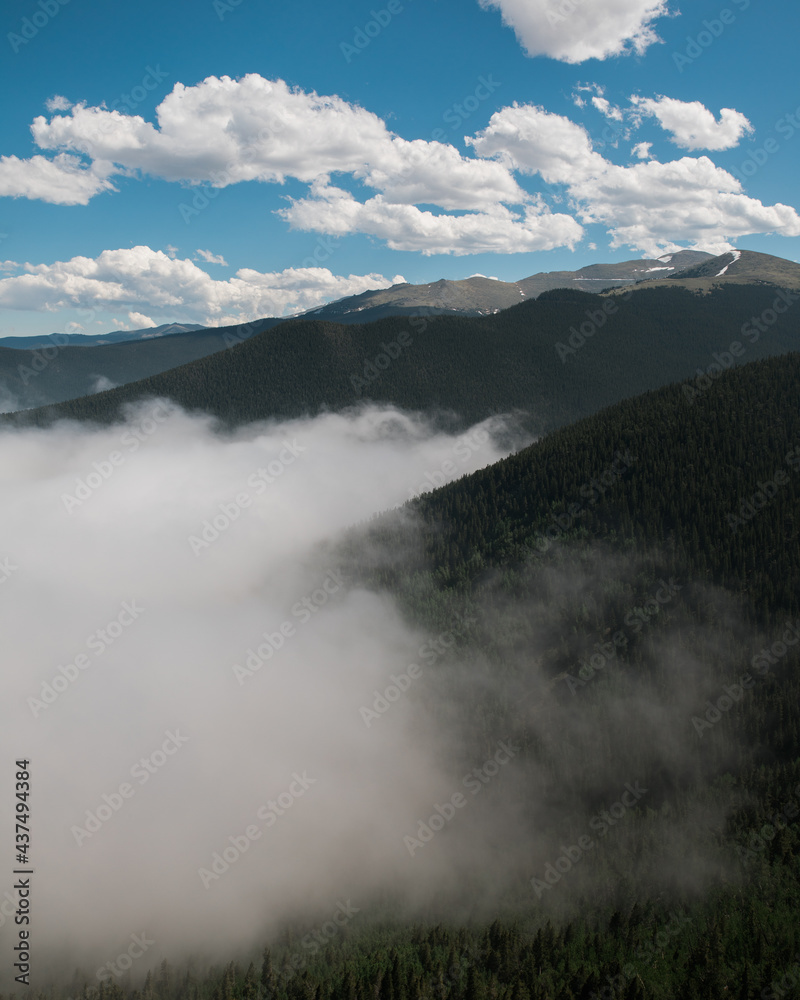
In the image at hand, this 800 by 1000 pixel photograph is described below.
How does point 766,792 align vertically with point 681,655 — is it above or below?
below

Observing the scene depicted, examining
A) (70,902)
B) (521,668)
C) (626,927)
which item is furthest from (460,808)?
(70,902)

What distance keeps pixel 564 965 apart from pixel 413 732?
323ft

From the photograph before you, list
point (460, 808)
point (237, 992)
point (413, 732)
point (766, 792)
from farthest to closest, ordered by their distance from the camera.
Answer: point (413, 732) < point (460, 808) < point (766, 792) < point (237, 992)

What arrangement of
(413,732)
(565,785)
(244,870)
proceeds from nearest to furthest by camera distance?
(565,785)
(244,870)
(413,732)

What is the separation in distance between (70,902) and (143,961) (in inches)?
2048

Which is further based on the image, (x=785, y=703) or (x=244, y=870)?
(x=244, y=870)

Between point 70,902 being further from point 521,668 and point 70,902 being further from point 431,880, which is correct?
point 521,668

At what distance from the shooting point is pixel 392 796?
183500 mm

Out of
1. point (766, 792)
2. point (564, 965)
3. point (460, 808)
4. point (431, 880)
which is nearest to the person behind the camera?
point (564, 965)

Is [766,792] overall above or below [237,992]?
above

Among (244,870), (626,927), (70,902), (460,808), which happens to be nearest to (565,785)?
(460,808)

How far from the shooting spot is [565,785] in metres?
149

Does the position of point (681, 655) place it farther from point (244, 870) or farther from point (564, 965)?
point (244, 870)

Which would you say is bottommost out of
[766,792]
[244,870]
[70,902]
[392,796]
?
[70,902]
